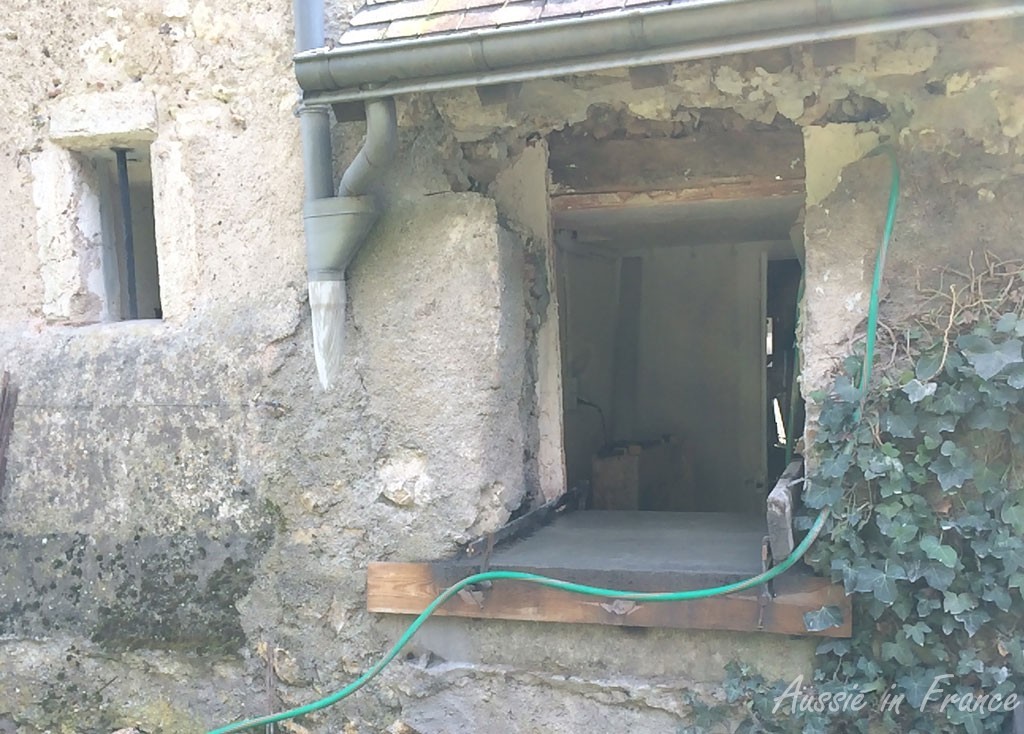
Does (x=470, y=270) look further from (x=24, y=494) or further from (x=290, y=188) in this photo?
(x=24, y=494)

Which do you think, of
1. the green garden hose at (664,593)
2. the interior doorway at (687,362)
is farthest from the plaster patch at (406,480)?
the interior doorway at (687,362)

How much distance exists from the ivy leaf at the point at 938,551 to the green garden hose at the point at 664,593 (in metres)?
0.27

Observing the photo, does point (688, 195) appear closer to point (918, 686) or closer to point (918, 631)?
point (918, 631)

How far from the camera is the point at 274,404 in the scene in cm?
316

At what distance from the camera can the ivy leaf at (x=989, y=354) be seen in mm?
2350

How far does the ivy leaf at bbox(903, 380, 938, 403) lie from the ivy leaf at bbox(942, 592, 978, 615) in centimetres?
54

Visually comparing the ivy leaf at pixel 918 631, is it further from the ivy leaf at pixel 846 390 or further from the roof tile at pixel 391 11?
the roof tile at pixel 391 11

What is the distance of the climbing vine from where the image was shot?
237 centimetres

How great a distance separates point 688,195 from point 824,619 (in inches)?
66.5

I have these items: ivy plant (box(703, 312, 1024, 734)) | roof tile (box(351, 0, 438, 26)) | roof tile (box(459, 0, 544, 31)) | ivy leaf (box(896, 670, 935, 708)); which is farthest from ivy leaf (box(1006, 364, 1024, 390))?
roof tile (box(351, 0, 438, 26))

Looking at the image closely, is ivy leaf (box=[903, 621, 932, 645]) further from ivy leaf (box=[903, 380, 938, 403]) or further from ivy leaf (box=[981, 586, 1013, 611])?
ivy leaf (box=[903, 380, 938, 403])

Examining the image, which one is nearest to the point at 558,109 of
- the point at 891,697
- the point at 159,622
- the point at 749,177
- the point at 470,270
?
the point at 470,270

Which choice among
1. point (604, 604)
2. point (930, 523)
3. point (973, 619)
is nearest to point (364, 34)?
point (604, 604)

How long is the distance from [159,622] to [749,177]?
9.15 ft
